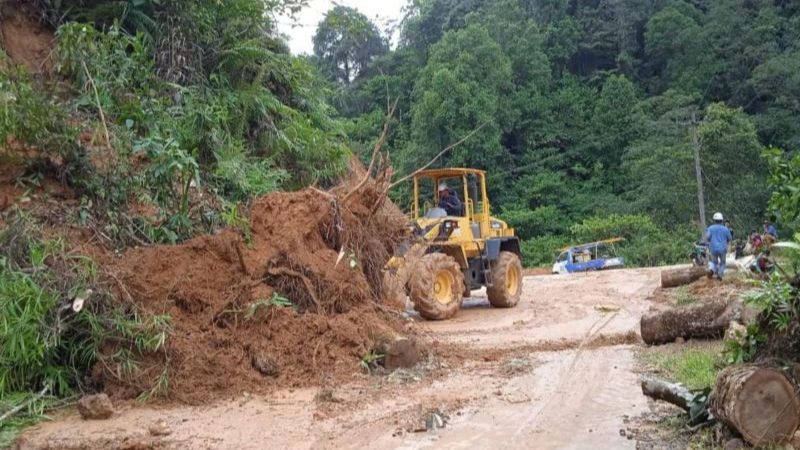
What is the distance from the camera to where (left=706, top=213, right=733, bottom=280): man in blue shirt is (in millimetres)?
15477

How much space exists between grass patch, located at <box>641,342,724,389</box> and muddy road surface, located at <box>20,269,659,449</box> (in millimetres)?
320

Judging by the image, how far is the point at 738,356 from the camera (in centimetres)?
523

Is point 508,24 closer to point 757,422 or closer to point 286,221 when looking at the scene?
point 286,221

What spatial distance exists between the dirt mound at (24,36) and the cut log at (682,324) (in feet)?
30.6

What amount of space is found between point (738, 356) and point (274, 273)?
15.9 ft

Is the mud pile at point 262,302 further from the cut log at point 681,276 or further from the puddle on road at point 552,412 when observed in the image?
the cut log at point 681,276

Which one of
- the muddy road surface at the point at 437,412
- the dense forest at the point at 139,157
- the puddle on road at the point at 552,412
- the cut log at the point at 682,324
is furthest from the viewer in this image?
the cut log at the point at 682,324

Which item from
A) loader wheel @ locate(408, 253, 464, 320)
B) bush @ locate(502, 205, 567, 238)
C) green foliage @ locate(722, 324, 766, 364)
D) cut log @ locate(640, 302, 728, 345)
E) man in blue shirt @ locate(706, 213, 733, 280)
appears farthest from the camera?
bush @ locate(502, 205, 567, 238)

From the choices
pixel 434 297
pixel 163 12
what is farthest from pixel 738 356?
pixel 163 12

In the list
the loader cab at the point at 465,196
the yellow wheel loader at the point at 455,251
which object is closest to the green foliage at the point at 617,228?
the yellow wheel loader at the point at 455,251

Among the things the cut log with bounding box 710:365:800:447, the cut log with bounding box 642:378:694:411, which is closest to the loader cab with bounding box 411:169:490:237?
the cut log with bounding box 642:378:694:411

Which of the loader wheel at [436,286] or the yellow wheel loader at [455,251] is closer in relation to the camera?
the loader wheel at [436,286]

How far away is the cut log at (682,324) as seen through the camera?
29.1 feet

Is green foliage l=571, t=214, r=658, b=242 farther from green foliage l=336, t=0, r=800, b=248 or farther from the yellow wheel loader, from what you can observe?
the yellow wheel loader
